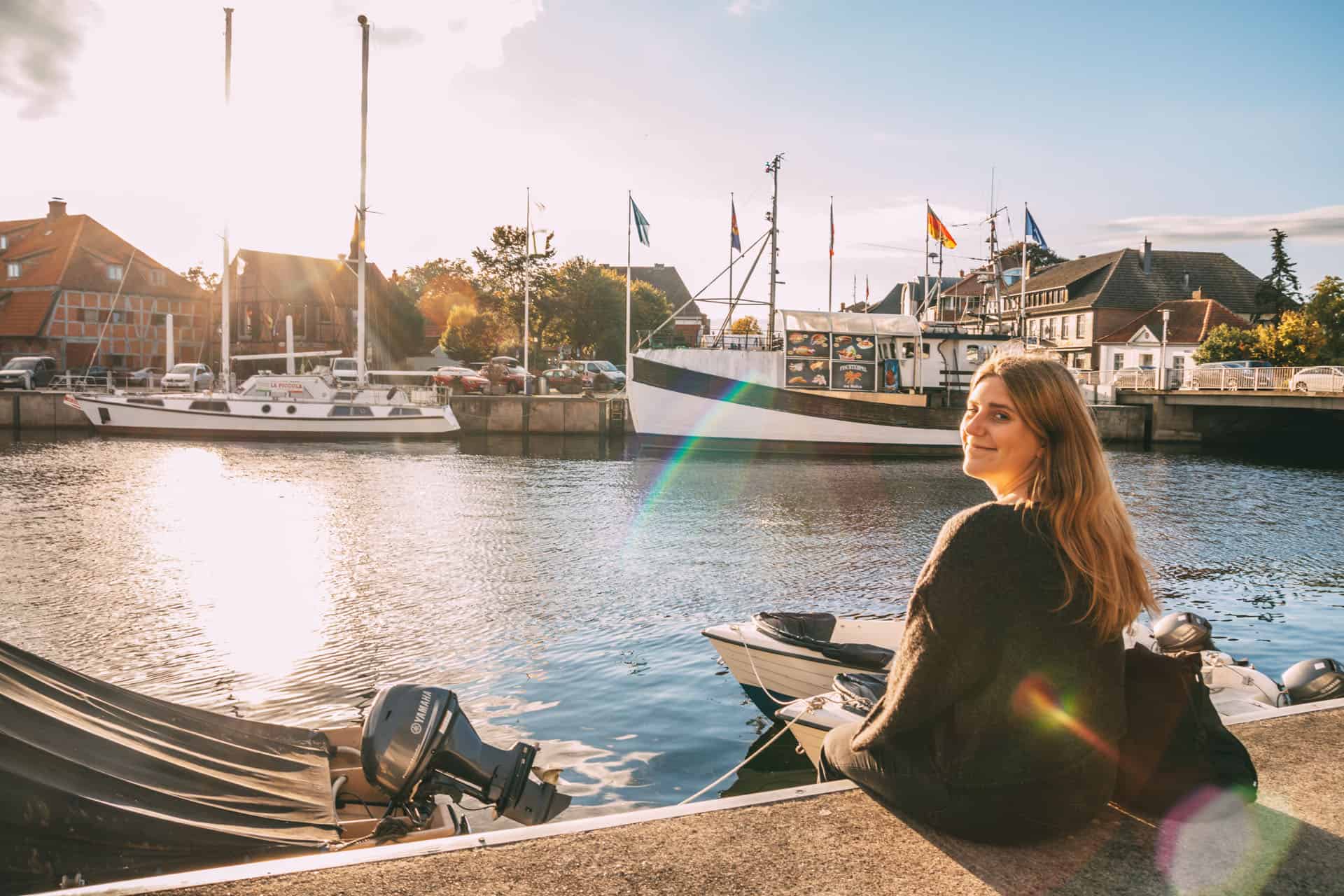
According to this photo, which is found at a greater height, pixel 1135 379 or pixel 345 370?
pixel 1135 379

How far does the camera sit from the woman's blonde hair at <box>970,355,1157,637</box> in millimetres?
2619

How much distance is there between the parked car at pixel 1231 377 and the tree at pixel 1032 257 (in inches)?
2061

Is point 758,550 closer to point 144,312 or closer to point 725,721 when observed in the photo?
point 725,721

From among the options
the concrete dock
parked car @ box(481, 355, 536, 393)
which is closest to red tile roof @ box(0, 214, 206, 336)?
parked car @ box(481, 355, 536, 393)

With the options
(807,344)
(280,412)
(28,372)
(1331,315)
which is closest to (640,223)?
(807,344)

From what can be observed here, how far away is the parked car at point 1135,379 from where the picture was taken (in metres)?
45.8

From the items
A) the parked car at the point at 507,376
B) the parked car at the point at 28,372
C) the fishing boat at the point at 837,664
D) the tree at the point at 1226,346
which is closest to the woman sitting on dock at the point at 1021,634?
the fishing boat at the point at 837,664

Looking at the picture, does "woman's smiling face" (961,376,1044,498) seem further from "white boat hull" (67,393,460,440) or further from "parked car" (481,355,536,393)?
"parked car" (481,355,536,393)

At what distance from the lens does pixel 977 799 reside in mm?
2807

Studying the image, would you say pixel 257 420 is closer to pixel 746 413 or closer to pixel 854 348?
pixel 746 413

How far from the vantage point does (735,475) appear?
28.6m

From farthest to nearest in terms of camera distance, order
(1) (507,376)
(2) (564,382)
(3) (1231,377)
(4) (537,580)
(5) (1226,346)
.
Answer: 1. (5) (1226,346)
2. (2) (564,382)
3. (1) (507,376)
4. (3) (1231,377)
5. (4) (537,580)

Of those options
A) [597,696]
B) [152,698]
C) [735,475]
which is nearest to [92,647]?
[597,696]

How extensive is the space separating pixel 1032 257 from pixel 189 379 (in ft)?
246
